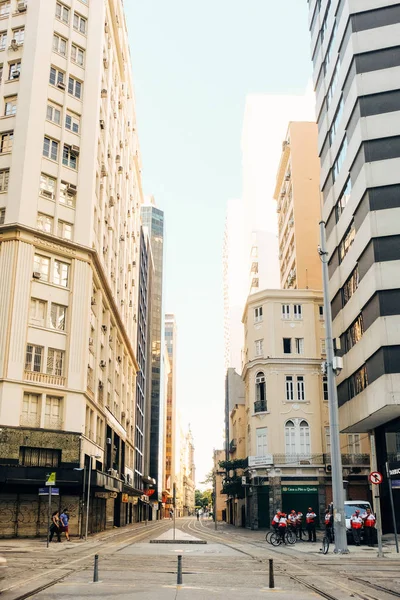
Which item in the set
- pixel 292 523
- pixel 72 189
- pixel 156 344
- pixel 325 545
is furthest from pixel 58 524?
pixel 156 344

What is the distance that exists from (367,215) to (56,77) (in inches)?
1022

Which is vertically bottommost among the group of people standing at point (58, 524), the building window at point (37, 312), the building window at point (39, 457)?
the group of people standing at point (58, 524)

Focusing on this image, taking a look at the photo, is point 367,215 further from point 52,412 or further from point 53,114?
point 53,114

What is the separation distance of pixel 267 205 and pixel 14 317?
82461 millimetres

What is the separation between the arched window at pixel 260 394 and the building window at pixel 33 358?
74.3 ft

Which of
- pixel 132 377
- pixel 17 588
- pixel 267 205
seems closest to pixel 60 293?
pixel 17 588

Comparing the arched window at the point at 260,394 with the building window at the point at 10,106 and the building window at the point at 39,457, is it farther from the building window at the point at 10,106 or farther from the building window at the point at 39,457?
the building window at the point at 10,106

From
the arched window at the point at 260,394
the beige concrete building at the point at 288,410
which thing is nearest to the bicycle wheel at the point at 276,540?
the beige concrete building at the point at 288,410

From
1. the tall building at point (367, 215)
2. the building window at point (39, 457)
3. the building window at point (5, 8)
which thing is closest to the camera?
the tall building at point (367, 215)

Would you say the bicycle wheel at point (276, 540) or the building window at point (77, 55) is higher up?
the building window at point (77, 55)

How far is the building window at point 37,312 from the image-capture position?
4128 cm

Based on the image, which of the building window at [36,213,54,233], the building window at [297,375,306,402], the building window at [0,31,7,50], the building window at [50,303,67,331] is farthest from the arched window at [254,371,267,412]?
the building window at [0,31,7,50]

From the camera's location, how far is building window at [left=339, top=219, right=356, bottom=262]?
39.8 meters

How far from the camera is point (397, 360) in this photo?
1309 inches
